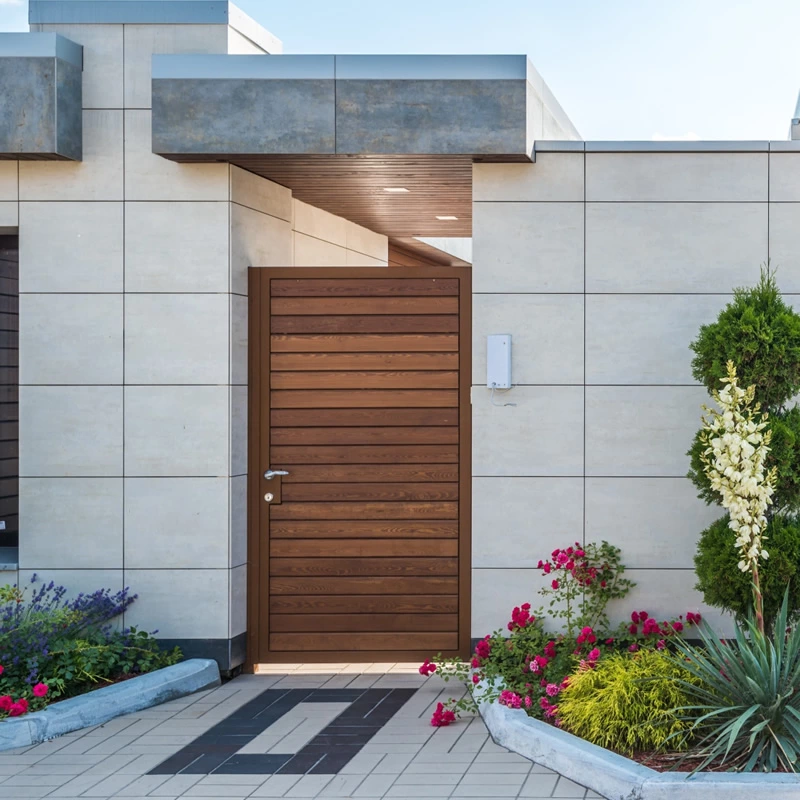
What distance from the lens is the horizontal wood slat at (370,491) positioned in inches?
298

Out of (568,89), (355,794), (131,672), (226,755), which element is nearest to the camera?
(355,794)

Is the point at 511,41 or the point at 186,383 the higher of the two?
the point at 511,41

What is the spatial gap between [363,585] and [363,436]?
39.9 inches

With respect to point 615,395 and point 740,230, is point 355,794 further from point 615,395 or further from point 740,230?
point 740,230

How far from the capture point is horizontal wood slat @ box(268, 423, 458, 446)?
7.58 metres

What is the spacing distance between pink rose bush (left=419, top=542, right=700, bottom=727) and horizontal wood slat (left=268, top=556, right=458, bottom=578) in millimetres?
586

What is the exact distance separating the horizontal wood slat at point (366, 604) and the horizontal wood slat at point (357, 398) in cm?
130

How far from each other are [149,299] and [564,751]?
3.94m

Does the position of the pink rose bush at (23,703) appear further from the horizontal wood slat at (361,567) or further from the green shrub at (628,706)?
the green shrub at (628,706)

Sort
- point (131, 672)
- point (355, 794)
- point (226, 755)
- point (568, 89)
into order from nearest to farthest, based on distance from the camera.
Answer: point (355, 794) < point (226, 755) < point (131, 672) < point (568, 89)

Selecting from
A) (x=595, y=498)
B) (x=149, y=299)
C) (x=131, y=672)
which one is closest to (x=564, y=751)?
(x=595, y=498)

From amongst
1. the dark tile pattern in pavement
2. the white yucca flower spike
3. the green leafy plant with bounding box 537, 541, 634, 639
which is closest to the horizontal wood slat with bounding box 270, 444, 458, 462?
the green leafy plant with bounding box 537, 541, 634, 639

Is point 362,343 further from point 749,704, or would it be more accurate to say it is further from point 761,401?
point 749,704

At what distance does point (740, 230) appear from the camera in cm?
723
